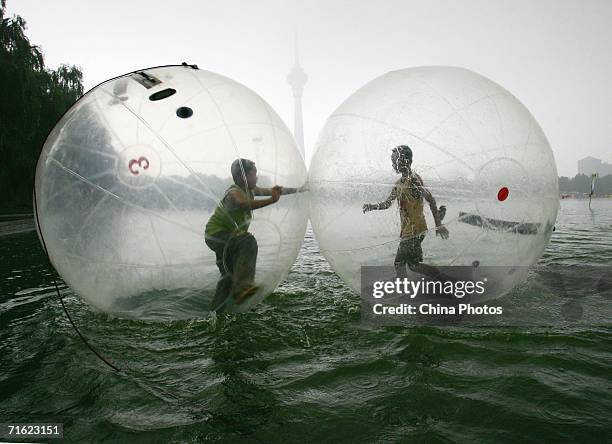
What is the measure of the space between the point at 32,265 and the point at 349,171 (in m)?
7.63

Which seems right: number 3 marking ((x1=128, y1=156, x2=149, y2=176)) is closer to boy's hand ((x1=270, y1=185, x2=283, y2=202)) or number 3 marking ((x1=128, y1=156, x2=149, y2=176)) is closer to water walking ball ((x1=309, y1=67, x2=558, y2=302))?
boy's hand ((x1=270, y1=185, x2=283, y2=202))

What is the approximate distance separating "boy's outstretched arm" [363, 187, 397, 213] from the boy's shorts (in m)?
0.36

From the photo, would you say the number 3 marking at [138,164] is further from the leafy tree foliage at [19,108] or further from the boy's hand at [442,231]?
the leafy tree foliage at [19,108]

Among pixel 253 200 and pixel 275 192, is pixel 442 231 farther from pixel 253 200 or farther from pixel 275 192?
pixel 253 200

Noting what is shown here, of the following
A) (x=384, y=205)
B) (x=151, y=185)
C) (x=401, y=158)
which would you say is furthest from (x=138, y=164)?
(x=401, y=158)

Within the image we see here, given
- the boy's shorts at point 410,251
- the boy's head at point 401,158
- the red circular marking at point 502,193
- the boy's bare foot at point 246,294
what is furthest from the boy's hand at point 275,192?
the red circular marking at point 502,193

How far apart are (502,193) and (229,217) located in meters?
2.44

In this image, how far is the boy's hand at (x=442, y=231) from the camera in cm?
358

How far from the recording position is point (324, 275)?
6.48 meters

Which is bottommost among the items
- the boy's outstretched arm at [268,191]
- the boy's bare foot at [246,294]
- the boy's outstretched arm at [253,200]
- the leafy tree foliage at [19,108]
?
the boy's bare foot at [246,294]

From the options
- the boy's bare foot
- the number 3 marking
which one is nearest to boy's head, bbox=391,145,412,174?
the boy's bare foot

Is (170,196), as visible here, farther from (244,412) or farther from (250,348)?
(244,412)

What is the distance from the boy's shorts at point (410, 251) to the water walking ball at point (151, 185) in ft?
3.64

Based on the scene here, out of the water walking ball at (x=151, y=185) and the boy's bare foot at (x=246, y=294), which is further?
the boy's bare foot at (x=246, y=294)
